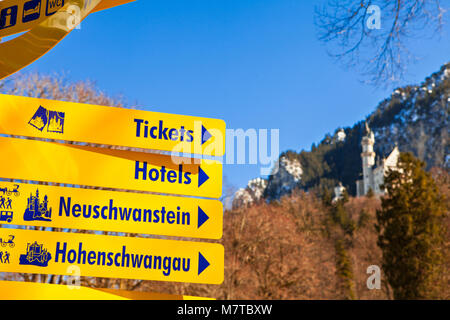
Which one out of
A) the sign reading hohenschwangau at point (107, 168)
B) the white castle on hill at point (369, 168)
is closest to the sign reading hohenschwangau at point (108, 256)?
the sign reading hohenschwangau at point (107, 168)

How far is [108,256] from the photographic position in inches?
168

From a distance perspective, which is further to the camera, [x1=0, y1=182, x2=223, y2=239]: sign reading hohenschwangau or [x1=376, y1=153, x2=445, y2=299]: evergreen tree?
[x1=376, y1=153, x2=445, y2=299]: evergreen tree

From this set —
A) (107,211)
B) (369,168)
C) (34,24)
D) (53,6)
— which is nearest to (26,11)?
(34,24)

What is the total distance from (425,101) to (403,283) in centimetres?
16094

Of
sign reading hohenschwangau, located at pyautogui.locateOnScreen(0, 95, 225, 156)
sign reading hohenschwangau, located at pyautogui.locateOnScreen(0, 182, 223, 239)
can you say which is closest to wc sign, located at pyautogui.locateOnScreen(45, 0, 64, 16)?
sign reading hohenschwangau, located at pyautogui.locateOnScreen(0, 95, 225, 156)

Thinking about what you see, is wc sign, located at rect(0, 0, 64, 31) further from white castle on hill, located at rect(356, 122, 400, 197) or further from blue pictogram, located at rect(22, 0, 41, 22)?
white castle on hill, located at rect(356, 122, 400, 197)

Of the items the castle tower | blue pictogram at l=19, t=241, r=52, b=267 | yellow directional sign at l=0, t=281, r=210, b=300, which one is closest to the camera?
yellow directional sign at l=0, t=281, r=210, b=300

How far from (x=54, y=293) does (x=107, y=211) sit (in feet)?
2.50

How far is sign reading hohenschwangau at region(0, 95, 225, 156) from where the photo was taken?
14.3 feet

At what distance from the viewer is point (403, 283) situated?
31.6 metres

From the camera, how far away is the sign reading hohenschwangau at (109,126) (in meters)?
4.37

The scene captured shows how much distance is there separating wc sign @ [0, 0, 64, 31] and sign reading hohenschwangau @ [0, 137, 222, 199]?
108cm

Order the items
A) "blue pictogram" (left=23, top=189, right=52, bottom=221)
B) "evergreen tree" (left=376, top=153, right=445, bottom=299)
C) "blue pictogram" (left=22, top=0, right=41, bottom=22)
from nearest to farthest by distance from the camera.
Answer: "blue pictogram" (left=23, top=189, right=52, bottom=221) → "blue pictogram" (left=22, top=0, right=41, bottom=22) → "evergreen tree" (left=376, top=153, right=445, bottom=299)
